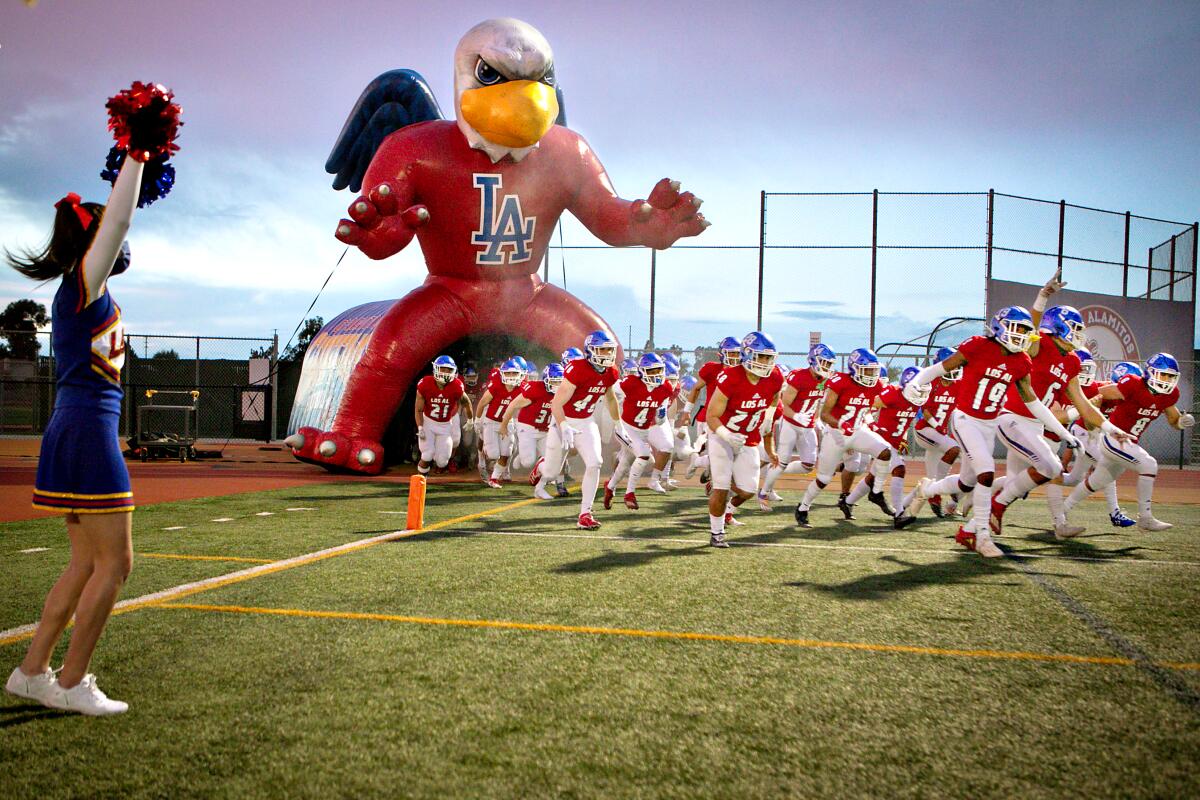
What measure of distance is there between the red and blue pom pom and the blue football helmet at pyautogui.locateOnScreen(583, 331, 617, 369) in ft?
21.0

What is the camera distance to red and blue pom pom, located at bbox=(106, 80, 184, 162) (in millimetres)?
2934

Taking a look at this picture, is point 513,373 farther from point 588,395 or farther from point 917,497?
point 917,497

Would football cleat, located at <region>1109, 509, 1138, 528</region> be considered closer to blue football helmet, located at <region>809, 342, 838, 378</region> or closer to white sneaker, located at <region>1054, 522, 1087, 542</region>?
white sneaker, located at <region>1054, 522, 1087, 542</region>

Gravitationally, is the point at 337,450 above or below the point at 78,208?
below

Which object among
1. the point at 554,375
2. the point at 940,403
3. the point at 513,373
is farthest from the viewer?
the point at 513,373

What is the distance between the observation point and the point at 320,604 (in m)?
4.93

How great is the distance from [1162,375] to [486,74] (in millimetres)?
8753

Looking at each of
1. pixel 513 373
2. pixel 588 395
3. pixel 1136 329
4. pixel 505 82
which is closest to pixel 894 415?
pixel 588 395

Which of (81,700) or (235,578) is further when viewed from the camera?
(235,578)

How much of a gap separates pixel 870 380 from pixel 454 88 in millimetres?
6946

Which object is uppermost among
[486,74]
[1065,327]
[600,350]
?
[486,74]

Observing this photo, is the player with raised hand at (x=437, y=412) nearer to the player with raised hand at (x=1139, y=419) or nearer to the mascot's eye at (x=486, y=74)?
the mascot's eye at (x=486, y=74)

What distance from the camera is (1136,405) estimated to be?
886cm

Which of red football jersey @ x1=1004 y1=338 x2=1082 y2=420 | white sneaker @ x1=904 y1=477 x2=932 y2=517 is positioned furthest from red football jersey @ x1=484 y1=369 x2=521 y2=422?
red football jersey @ x1=1004 y1=338 x2=1082 y2=420
